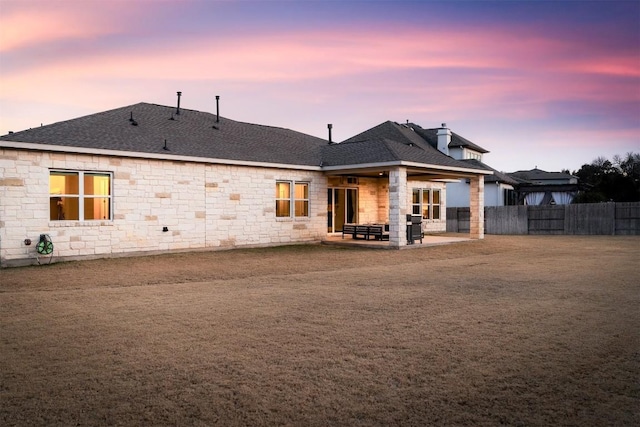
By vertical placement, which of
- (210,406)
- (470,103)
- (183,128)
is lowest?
(210,406)

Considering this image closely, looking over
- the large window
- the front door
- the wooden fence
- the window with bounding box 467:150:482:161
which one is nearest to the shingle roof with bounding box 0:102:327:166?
the front door

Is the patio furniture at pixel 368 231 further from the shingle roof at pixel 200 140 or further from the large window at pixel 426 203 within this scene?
the large window at pixel 426 203

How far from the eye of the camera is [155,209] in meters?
15.8

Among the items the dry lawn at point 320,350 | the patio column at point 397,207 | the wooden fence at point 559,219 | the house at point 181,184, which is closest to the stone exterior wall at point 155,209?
the house at point 181,184

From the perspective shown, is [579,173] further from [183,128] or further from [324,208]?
[183,128]

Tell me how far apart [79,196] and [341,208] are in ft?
40.1

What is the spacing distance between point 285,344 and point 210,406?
1.80 m

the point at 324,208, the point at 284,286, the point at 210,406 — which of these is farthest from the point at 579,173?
the point at 210,406

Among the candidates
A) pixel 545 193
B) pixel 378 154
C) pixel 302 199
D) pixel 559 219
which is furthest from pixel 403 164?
pixel 545 193

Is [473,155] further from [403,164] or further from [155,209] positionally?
[155,209]

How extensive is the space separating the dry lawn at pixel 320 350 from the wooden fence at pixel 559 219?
17618mm

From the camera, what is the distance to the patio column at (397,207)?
17906mm

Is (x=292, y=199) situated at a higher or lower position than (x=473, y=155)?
lower

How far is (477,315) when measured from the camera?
7.12 meters
